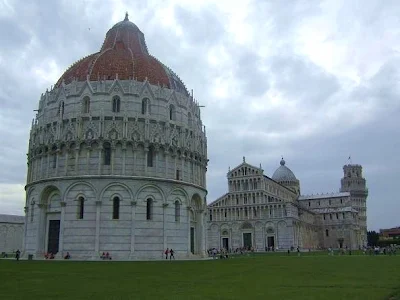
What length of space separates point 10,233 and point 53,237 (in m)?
56.0

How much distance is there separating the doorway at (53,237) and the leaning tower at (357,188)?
117 m

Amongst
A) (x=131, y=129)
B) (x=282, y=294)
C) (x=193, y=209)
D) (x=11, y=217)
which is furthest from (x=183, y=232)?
(x=11, y=217)

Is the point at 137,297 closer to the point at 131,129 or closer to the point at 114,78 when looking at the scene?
the point at 131,129

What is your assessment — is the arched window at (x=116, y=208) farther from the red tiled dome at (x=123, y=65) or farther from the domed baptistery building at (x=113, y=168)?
the red tiled dome at (x=123, y=65)

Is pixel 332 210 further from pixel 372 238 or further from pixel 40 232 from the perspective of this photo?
pixel 40 232

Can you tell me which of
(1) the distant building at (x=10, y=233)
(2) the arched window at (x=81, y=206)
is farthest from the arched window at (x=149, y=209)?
(1) the distant building at (x=10, y=233)

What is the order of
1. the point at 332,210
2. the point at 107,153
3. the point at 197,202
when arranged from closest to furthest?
the point at 107,153
the point at 197,202
the point at 332,210

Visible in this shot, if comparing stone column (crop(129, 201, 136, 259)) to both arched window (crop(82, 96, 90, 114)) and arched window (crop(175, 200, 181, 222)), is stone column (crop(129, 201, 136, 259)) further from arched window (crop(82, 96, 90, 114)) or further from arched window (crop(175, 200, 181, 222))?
arched window (crop(82, 96, 90, 114))

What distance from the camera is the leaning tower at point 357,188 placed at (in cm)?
14388

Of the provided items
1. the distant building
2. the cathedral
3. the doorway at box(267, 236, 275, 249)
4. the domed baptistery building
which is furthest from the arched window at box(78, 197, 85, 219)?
the doorway at box(267, 236, 275, 249)

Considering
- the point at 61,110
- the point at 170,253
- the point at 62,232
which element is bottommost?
the point at 170,253

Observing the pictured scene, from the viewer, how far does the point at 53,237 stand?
147 ft

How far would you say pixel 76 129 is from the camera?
148 ft

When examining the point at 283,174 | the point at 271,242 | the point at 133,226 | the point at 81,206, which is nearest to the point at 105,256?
the point at 133,226
